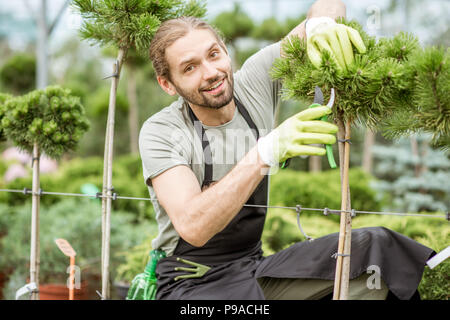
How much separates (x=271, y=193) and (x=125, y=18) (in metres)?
2.67

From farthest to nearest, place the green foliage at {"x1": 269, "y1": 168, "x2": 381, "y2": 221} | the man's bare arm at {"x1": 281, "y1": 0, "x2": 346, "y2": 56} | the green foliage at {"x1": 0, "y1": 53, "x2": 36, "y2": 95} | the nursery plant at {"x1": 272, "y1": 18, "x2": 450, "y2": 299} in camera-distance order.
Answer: the green foliage at {"x1": 0, "y1": 53, "x2": 36, "y2": 95}
the green foliage at {"x1": 269, "y1": 168, "x2": 381, "y2": 221}
the man's bare arm at {"x1": 281, "y1": 0, "x2": 346, "y2": 56}
the nursery plant at {"x1": 272, "y1": 18, "x2": 450, "y2": 299}

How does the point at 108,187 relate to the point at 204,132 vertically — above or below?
below

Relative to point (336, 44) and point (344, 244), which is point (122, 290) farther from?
point (336, 44)

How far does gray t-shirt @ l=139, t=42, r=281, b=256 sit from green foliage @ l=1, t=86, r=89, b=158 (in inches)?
15.8

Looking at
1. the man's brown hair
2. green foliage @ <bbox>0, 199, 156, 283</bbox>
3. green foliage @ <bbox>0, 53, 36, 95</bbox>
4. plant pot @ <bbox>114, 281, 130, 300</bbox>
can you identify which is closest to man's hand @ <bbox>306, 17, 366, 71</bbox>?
the man's brown hair

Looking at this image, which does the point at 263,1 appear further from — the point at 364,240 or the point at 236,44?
the point at 364,240

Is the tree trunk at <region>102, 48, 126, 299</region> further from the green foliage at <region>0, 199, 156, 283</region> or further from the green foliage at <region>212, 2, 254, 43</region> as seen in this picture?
the green foliage at <region>212, 2, 254, 43</region>

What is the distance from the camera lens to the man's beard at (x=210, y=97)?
62.3 inches

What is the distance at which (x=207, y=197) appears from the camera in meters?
1.33

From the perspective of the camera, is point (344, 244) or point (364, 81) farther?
point (344, 244)

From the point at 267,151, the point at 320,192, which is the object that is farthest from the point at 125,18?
the point at 320,192

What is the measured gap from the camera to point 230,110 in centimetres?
176

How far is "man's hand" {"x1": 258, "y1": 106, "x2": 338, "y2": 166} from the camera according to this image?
1.19 metres
